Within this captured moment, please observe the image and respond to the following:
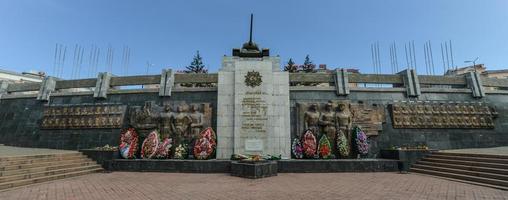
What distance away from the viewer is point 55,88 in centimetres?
1881

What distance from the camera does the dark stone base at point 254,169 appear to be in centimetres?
1123

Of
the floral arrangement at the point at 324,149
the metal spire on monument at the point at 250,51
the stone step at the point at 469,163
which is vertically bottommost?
the stone step at the point at 469,163

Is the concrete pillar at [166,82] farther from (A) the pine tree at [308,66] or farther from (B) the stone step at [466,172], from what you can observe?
(A) the pine tree at [308,66]

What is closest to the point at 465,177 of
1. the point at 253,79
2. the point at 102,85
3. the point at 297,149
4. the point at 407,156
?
the point at 407,156

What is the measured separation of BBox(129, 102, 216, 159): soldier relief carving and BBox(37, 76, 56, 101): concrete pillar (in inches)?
293

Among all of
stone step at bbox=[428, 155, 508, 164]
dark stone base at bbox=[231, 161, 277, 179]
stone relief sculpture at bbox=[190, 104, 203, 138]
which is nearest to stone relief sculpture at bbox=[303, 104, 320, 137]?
dark stone base at bbox=[231, 161, 277, 179]

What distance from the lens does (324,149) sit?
14.5 m

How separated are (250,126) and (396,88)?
993 centimetres

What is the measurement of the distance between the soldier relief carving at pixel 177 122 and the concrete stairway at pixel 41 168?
10.4ft

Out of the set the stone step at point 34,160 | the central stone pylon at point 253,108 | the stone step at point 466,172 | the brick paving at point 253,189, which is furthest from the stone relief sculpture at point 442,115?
the stone step at point 34,160

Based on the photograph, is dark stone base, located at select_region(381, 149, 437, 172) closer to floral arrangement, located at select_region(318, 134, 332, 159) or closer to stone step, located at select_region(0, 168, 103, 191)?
floral arrangement, located at select_region(318, 134, 332, 159)

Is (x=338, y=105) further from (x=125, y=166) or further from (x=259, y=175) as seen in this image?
(x=125, y=166)

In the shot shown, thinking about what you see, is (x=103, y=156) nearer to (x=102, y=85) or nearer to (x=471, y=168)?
(x=102, y=85)

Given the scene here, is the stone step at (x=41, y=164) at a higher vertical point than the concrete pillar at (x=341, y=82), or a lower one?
lower
